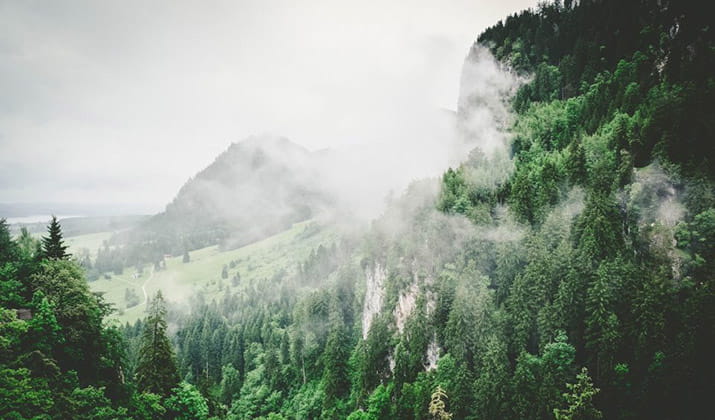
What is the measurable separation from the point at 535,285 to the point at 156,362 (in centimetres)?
4141

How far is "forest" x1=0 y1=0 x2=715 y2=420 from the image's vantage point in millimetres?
35125

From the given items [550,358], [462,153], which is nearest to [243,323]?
[462,153]

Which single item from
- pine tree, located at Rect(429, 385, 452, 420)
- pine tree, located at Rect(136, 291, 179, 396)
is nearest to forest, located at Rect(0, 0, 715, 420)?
pine tree, located at Rect(136, 291, 179, 396)

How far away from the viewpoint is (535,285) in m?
48.8

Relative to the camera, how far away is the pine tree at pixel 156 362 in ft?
127

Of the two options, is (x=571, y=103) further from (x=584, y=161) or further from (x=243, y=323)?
(x=243, y=323)

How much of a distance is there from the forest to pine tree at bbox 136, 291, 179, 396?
0.14 metres

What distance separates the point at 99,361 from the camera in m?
35.2

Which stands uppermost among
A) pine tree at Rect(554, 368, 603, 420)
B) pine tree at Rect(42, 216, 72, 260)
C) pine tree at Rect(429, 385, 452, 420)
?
pine tree at Rect(42, 216, 72, 260)

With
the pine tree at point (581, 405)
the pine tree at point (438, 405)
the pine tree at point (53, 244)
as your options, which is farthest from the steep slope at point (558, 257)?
the pine tree at point (53, 244)

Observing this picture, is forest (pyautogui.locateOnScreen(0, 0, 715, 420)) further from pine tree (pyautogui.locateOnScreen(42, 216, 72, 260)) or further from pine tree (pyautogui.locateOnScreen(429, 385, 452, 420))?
pine tree (pyautogui.locateOnScreen(429, 385, 452, 420))

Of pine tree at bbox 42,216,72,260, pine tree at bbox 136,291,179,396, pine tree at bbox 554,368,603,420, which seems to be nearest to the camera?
pine tree at bbox 554,368,603,420

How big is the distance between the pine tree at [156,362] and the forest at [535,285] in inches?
5.5

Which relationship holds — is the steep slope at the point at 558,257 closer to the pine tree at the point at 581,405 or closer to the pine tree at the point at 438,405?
the pine tree at the point at 581,405
